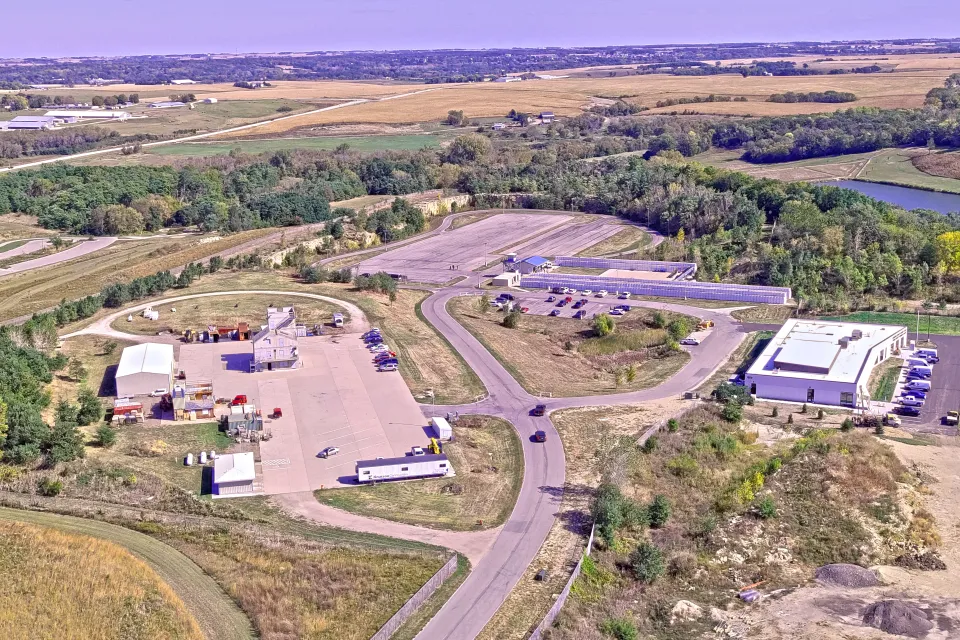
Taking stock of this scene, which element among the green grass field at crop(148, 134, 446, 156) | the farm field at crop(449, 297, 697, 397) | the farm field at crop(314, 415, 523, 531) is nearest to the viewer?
the farm field at crop(314, 415, 523, 531)

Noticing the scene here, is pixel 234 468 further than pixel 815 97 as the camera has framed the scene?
No

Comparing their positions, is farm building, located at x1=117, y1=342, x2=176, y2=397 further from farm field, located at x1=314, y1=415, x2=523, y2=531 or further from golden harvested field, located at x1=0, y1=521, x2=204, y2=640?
farm field, located at x1=314, y1=415, x2=523, y2=531

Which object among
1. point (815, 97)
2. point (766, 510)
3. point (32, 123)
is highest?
point (32, 123)

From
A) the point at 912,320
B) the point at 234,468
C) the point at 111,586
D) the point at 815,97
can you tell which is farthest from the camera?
the point at 815,97

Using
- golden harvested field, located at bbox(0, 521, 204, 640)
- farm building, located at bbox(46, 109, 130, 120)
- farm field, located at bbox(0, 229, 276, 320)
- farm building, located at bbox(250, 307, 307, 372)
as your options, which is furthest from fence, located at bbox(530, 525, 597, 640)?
farm building, located at bbox(46, 109, 130, 120)

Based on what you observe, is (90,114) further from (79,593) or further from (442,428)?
(79,593)

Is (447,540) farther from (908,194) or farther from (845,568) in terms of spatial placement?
(908,194)

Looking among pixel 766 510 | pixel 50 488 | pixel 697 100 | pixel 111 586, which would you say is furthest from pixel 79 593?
pixel 697 100
